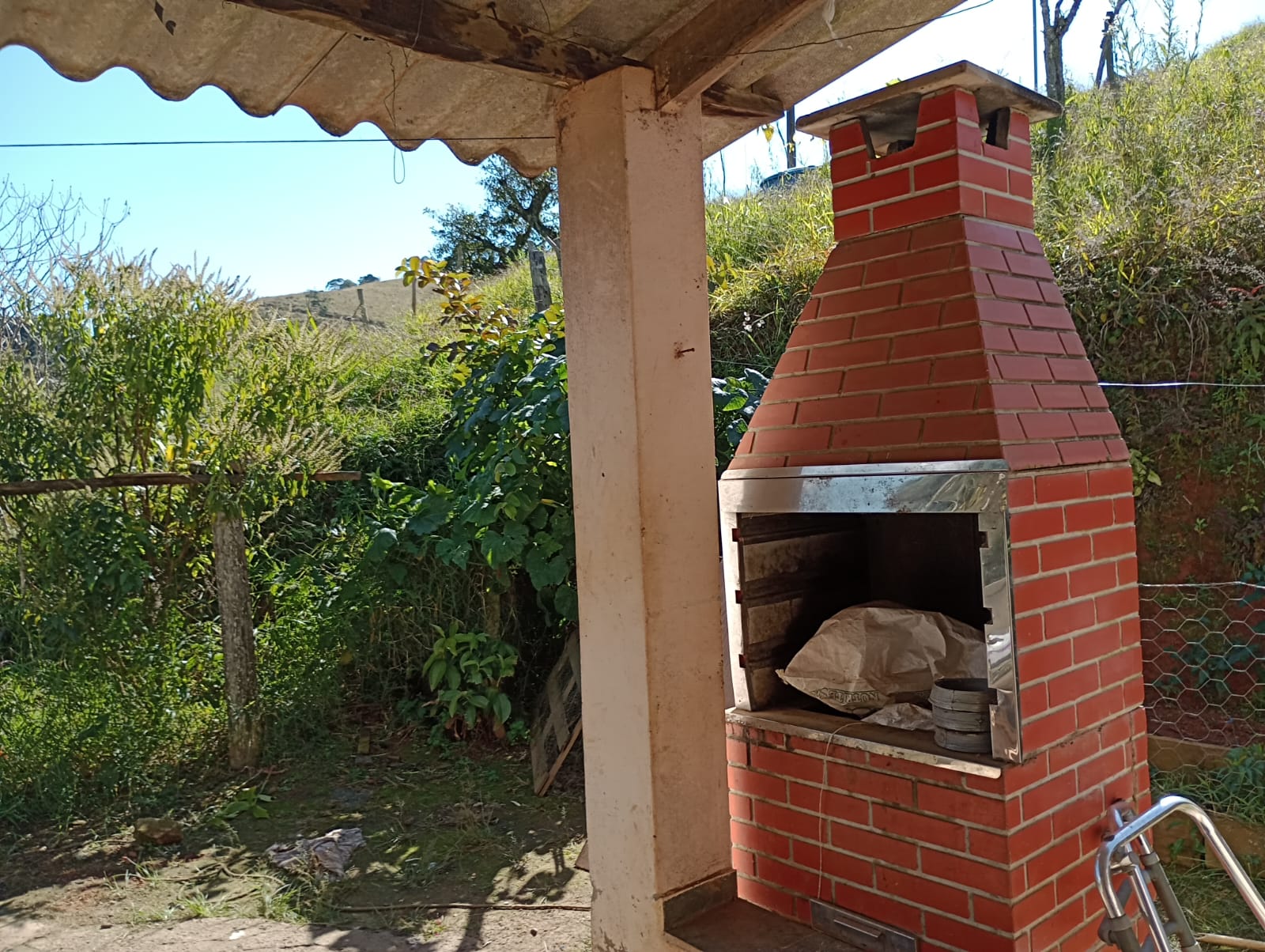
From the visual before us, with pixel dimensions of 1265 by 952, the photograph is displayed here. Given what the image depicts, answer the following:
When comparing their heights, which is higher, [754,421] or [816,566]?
[754,421]

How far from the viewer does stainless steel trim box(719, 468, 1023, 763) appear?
2166 mm

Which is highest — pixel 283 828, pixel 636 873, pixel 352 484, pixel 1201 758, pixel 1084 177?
pixel 1084 177

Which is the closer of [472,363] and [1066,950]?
[1066,950]

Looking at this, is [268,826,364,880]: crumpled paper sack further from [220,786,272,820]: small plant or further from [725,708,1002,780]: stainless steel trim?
[725,708,1002,780]: stainless steel trim

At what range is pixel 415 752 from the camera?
570 centimetres

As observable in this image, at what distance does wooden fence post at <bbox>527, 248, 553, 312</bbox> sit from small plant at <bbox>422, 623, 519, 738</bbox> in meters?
5.12

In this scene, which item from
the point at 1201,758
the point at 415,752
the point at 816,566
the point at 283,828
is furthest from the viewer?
the point at 415,752

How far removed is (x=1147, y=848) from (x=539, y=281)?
32.0 ft

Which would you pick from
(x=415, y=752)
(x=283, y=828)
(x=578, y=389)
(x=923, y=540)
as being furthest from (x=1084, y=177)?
(x=283, y=828)

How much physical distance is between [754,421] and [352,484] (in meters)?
5.09

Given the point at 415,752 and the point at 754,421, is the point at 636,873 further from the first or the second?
the point at 415,752

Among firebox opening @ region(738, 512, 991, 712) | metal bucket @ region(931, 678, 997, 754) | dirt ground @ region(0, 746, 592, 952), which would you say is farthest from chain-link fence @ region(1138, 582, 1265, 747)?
dirt ground @ region(0, 746, 592, 952)

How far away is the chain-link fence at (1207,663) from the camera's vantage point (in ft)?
14.0

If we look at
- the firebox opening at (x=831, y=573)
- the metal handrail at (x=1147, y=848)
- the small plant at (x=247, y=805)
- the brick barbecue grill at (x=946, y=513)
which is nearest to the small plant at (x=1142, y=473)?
the firebox opening at (x=831, y=573)
